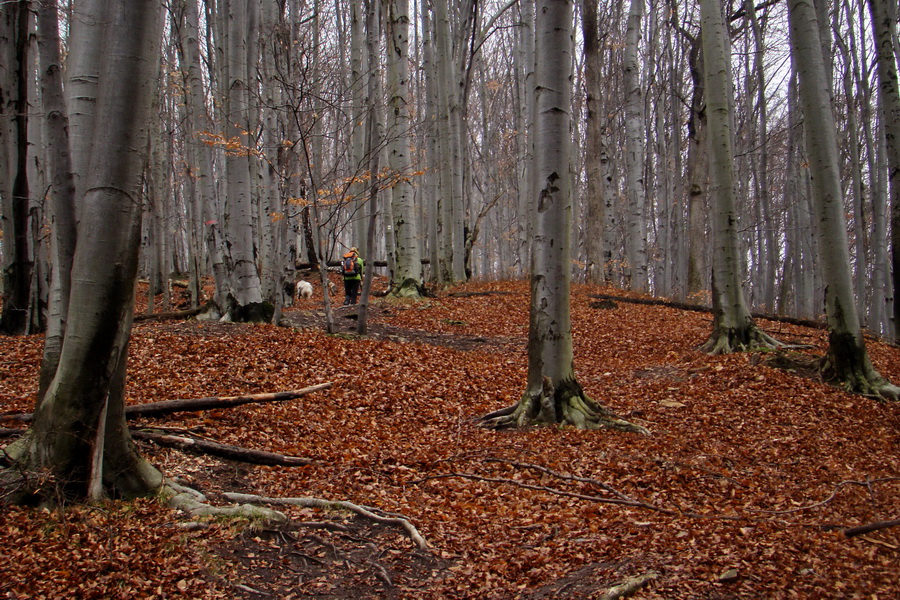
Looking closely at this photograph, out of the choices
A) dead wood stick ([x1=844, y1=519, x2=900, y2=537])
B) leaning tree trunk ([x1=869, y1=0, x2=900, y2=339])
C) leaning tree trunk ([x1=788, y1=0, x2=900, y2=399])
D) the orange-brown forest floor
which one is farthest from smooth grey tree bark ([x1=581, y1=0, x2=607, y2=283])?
dead wood stick ([x1=844, y1=519, x2=900, y2=537])

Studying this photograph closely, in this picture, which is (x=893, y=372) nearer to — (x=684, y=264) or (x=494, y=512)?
(x=494, y=512)

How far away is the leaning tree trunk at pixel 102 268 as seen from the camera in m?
3.09

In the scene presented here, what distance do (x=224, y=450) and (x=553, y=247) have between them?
3.49 meters

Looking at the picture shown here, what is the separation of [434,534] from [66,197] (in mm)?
3017

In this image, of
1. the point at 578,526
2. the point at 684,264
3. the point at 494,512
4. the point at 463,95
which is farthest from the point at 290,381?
the point at 684,264

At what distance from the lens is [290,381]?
6812mm

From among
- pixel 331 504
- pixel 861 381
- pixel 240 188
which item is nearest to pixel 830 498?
pixel 331 504

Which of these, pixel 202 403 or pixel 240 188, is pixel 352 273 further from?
pixel 202 403

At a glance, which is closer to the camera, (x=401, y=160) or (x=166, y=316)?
(x=166, y=316)

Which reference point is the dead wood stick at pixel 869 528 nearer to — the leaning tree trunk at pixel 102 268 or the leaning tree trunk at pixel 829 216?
the leaning tree trunk at pixel 102 268

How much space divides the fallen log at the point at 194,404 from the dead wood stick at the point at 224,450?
481 millimetres

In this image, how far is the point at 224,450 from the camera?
468 cm

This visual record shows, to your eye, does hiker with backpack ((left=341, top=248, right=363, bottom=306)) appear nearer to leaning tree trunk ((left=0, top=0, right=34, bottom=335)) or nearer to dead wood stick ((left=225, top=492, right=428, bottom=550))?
leaning tree trunk ((left=0, top=0, right=34, bottom=335))

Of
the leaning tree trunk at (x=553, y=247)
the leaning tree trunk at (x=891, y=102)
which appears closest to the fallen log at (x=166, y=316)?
the leaning tree trunk at (x=553, y=247)
